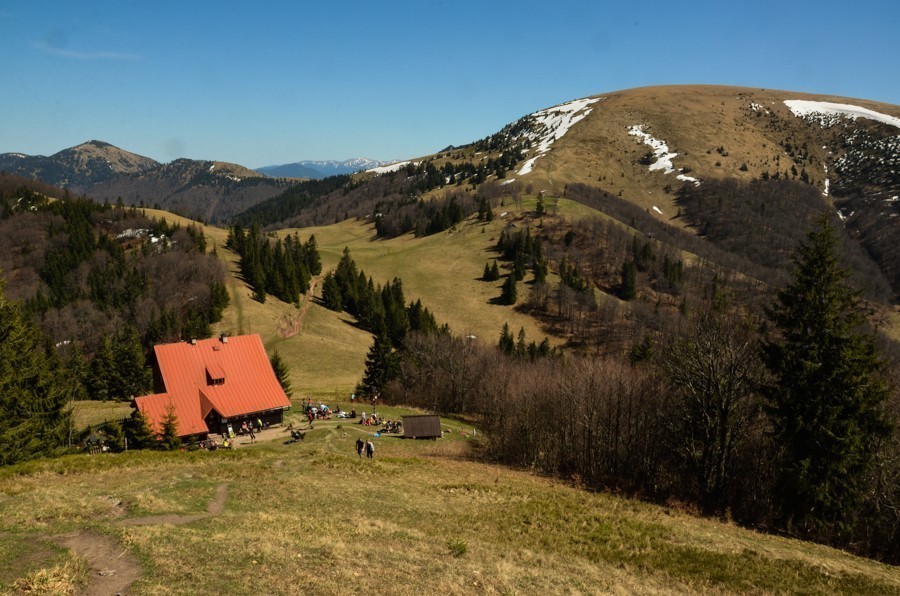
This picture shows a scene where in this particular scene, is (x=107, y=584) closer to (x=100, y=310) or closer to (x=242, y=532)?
(x=242, y=532)

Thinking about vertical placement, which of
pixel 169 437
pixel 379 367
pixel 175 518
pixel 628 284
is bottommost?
pixel 379 367

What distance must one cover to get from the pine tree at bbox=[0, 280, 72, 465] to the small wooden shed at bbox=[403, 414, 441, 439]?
1019 inches

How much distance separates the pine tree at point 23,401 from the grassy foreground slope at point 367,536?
343cm

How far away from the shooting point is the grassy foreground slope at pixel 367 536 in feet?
46.3

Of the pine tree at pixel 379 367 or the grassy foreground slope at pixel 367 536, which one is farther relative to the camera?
→ the pine tree at pixel 379 367

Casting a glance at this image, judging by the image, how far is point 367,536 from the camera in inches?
744

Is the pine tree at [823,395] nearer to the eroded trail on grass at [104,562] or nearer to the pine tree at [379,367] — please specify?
the eroded trail on grass at [104,562]

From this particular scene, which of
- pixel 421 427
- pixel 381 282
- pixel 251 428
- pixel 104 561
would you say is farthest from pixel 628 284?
pixel 104 561

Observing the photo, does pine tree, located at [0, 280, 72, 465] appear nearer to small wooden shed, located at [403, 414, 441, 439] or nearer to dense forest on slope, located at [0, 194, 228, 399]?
small wooden shed, located at [403, 414, 441, 439]

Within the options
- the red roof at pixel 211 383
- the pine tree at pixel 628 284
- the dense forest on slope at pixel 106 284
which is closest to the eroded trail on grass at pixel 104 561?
the red roof at pixel 211 383

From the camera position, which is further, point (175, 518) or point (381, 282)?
point (381, 282)

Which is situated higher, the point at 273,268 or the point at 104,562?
the point at 273,268

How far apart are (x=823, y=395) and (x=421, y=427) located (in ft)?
103

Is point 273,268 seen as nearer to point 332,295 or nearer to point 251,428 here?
point 332,295
